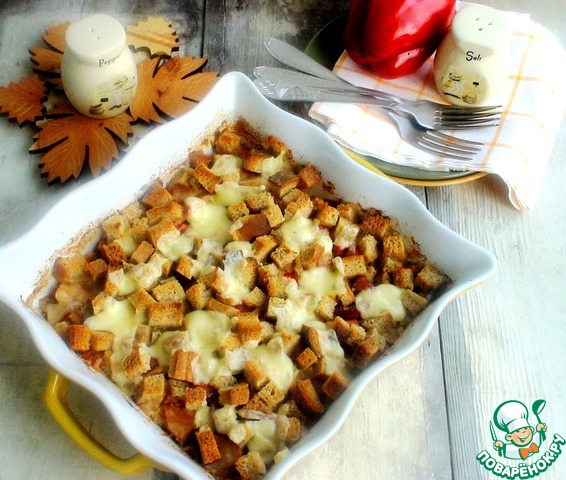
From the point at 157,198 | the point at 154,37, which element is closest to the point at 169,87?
the point at 154,37

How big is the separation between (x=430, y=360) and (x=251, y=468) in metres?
0.42

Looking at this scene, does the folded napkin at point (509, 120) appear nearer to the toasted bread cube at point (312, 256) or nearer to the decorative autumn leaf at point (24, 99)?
the toasted bread cube at point (312, 256)

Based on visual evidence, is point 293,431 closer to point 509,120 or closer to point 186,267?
point 186,267

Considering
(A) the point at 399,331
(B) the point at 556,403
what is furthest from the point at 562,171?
(A) the point at 399,331

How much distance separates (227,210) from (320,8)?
2.28 feet

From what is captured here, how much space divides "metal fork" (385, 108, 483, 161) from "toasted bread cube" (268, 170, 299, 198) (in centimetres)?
30

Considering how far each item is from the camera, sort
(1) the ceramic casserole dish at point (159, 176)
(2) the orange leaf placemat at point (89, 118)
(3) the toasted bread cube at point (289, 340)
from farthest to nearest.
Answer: (2) the orange leaf placemat at point (89, 118)
(3) the toasted bread cube at point (289, 340)
(1) the ceramic casserole dish at point (159, 176)

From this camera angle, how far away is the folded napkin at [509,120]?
129cm

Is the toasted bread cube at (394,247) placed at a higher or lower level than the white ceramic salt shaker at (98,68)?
lower

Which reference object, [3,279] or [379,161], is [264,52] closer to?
[379,161]

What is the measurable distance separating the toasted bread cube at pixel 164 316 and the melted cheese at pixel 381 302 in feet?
0.95

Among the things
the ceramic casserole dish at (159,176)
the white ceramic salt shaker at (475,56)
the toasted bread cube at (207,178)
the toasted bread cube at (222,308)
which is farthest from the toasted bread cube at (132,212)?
the white ceramic salt shaker at (475,56)

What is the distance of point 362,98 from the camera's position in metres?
1.34

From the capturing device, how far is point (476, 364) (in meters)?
1.17
